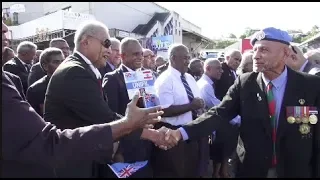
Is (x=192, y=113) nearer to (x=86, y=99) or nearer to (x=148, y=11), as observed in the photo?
(x=86, y=99)

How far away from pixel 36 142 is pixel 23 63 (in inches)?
200

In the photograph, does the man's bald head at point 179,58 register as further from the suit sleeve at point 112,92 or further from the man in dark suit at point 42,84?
the man in dark suit at point 42,84

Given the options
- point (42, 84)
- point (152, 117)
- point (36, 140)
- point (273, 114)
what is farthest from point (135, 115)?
point (42, 84)

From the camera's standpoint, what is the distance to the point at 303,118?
3076 mm

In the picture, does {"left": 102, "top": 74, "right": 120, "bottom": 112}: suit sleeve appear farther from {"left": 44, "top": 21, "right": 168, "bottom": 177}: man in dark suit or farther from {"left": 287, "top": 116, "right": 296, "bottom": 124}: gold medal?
{"left": 287, "top": 116, "right": 296, "bottom": 124}: gold medal

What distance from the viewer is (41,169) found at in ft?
7.06

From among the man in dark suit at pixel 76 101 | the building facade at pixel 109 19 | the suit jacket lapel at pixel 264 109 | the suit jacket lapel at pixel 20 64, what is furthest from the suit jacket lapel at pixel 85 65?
the building facade at pixel 109 19

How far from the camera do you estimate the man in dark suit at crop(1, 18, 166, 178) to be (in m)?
1.96

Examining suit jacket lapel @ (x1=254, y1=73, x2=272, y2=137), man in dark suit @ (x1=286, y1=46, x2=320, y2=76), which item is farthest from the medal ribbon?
man in dark suit @ (x1=286, y1=46, x2=320, y2=76)

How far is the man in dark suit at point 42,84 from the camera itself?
4383 millimetres

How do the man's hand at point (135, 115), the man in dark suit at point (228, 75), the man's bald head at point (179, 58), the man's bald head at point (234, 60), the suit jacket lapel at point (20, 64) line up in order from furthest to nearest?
1. the man's bald head at point (234, 60)
2. the man in dark suit at point (228, 75)
3. the suit jacket lapel at point (20, 64)
4. the man's bald head at point (179, 58)
5. the man's hand at point (135, 115)

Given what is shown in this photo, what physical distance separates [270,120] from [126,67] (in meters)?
2.15

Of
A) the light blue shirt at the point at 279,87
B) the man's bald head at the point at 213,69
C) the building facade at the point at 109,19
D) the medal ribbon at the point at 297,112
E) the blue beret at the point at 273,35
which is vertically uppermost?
the building facade at the point at 109,19

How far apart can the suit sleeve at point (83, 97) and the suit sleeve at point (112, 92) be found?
1.22 m
